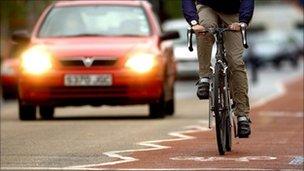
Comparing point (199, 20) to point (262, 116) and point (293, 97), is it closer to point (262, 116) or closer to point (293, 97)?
point (262, 116)

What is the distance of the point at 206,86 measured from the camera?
12000mm

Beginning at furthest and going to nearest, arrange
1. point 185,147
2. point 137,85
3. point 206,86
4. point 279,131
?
point 137,85
point 279,131
point 185,147
point 206,86

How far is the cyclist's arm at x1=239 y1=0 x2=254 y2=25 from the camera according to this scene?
11.9 metres

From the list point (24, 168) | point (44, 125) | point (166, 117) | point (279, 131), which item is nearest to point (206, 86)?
point (24, 168)

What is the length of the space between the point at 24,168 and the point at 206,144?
120 inches

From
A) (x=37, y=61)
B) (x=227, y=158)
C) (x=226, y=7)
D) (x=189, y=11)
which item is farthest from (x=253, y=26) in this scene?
(x=227, y=158)

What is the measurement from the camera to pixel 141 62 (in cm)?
1762

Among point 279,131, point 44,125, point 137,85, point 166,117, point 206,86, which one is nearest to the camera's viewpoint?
point 206,86

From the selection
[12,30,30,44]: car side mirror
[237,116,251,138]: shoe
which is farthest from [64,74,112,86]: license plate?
[237,116,251,138]: shoe

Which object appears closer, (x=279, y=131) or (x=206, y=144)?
(x=206, y=144)

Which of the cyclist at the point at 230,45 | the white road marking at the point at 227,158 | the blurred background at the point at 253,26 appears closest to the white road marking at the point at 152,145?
the white road marking at the point at 227,158

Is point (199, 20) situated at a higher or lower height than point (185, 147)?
higher

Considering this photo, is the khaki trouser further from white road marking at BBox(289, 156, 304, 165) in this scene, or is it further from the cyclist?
white road marking at BBox(289, 156, 304, 165)

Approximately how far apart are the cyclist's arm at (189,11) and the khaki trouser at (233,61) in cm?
17
